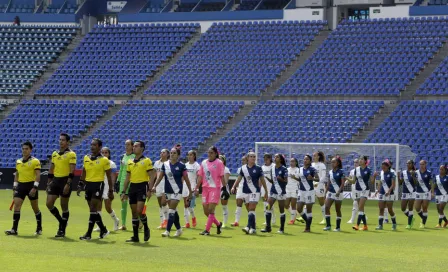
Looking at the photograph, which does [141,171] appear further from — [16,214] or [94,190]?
[16,214]

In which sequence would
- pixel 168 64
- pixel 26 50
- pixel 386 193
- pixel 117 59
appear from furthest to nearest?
pixel 26 50, pixel 117 59, pixel 168 64, pixel 386 193

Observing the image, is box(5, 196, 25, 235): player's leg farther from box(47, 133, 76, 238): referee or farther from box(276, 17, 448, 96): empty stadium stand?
box(276, 17, 448, 96): empty stadium stand

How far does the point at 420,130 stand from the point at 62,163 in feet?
83.9

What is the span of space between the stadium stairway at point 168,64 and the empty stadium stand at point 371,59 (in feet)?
26.5

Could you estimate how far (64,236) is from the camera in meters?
22.1

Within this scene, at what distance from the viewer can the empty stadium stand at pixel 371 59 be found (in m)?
49.0

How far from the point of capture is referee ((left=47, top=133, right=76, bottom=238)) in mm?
21906

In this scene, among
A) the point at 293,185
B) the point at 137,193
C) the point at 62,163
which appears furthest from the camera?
the point at 293,185

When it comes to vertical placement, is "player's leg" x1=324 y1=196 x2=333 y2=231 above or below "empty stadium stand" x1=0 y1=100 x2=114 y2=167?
below

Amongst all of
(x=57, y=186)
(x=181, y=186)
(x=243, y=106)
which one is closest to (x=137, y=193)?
(x=181, y=186)

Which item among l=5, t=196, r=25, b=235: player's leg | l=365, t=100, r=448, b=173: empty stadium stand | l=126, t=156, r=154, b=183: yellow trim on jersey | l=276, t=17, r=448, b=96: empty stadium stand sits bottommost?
l=5, t=196, r=25, b=235: player's leg

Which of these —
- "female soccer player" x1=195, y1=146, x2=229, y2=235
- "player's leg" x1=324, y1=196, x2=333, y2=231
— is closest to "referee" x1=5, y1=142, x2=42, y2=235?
"female soccer player" x1=195, y1=146, x2=229, y2=235

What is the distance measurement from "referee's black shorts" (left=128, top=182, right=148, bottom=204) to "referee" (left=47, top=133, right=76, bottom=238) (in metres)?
1.63

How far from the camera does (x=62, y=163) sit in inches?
873
